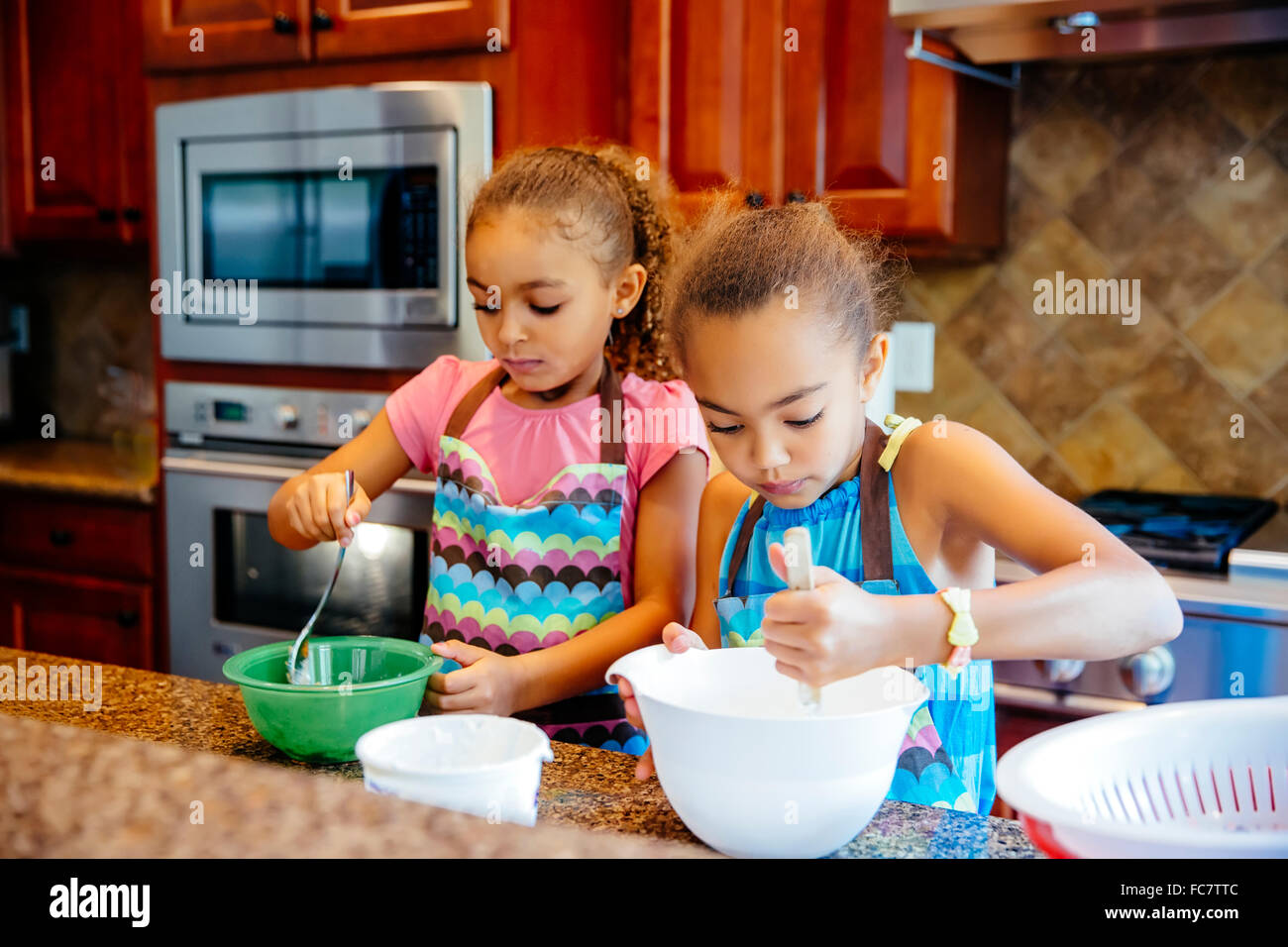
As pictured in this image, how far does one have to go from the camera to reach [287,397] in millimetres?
2279

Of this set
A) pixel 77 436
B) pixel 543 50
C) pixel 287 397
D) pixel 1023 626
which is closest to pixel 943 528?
pixel 1023 626

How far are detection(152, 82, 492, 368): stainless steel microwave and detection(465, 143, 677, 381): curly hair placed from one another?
1.93 feet

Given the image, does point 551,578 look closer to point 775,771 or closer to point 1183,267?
point 775,771

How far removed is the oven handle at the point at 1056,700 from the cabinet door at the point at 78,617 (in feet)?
5.72

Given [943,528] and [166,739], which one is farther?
[943,528]

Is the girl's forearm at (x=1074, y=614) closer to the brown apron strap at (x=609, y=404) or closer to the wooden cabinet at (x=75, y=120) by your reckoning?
the brown apron strap at (x=609, y=404)

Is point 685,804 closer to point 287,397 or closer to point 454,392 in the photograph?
point 454,392

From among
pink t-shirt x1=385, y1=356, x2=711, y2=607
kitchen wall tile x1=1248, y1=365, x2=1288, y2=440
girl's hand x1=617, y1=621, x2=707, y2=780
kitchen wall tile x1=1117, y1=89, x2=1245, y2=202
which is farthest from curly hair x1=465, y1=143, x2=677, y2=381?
kitchen wall tile x1=1248, y1=365, x2=1288, y2=440

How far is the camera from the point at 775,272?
1006 millimetres

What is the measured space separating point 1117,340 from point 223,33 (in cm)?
176

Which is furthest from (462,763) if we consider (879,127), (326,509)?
(879,127)

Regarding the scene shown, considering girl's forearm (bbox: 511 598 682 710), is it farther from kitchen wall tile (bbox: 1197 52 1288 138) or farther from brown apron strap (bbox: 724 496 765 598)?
kitchen wall tile (bbox: 1197 52 1288 138)
